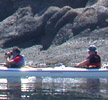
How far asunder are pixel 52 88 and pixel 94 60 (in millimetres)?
4114

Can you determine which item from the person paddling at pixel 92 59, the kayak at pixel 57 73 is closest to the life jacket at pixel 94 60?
the person paddling at pixel 92 59

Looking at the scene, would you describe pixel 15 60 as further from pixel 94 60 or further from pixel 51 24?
pixel 51 24

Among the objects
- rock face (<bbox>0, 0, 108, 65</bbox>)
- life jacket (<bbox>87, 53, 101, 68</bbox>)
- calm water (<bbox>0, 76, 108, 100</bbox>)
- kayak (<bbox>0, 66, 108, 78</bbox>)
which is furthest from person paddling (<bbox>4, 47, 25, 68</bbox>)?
rock face (<bbox>0, 0, 108, 65</bbox>)

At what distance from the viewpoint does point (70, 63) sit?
27250mm

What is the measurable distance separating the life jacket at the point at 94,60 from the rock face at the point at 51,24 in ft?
25.5

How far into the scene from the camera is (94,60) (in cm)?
2022

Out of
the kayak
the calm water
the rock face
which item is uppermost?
the rock face

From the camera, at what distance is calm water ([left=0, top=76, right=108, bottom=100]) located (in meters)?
14.4

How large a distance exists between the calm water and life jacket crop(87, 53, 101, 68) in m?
0.85

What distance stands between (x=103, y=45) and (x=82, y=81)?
10937 millimetres

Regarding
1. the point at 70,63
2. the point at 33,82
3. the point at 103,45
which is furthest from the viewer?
the point at 103,45

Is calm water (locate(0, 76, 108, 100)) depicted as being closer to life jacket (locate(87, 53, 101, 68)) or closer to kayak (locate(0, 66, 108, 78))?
kayak (locate(0, 66, 108, 78))

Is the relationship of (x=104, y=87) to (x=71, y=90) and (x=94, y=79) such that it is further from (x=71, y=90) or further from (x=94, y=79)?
(x=94, y=79)

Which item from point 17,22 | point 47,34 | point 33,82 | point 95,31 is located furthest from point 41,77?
point 17,22
